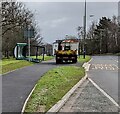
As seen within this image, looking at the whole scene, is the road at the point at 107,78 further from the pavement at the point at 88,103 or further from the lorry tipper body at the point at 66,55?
the lorry tipper body at the point at 66,55

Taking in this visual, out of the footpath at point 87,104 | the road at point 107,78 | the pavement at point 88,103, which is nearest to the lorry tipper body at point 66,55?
the road at point 107,78

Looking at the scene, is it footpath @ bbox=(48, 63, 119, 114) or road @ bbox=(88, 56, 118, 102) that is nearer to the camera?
footpath @ bbox=(48, 63, 119, 114)

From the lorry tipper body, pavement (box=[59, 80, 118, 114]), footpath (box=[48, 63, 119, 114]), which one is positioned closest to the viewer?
footpath (box=[48, 63, 119, 114])

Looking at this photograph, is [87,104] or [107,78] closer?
[87,104]

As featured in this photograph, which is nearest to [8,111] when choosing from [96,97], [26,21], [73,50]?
[96,97]

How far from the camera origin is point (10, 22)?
4247cm

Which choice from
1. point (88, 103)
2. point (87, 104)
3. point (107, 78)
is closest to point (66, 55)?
point (107, 78)

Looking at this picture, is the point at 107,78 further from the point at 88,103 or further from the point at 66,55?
the point at 66,55

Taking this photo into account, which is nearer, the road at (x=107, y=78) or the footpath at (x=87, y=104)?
the footpath at (x=87, y=104)

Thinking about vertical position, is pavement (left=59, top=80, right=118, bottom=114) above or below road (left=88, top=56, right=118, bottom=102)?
above

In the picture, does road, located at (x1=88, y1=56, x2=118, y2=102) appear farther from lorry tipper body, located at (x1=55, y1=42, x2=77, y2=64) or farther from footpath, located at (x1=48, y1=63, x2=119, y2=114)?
lorry tipper body, located at (x1=55, y1=42, x2=77, y2=64)

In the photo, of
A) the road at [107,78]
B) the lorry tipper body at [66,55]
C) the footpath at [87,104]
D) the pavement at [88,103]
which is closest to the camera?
the footpath at [87,104]

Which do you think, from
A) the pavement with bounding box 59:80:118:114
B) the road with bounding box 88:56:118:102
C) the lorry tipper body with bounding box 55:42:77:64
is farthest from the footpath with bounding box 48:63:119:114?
the lorry tipper body with bounding box 55:42:77:64

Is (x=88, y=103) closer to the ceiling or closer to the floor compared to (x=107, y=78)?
closer to the ceiling
